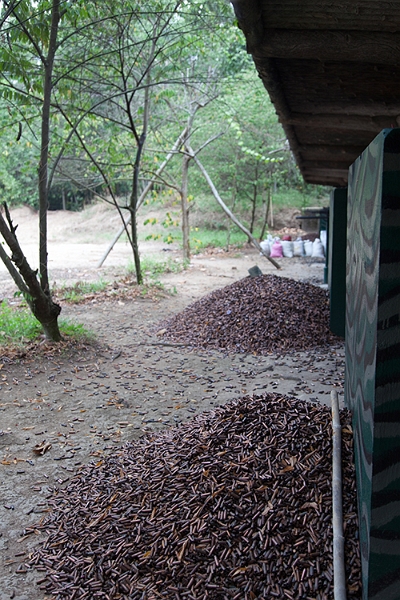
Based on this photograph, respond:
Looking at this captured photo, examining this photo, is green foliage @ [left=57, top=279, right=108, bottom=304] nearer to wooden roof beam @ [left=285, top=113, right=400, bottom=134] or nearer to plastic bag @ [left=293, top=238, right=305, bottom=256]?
wooden roof beam @ [left=285, top=113, right=400, bottom=134]

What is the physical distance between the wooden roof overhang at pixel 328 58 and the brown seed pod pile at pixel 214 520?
203 centimetres

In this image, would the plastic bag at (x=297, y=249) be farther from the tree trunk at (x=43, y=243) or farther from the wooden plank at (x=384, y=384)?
the wooden plank at (x=384, y=384)

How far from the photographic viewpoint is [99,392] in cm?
525

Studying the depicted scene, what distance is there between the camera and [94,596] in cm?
238

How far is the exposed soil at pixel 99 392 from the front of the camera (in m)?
3.35

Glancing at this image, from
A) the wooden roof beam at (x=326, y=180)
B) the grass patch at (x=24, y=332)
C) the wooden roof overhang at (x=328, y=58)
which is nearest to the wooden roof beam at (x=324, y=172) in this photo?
the wooden roof beam at (x=326, y=180)

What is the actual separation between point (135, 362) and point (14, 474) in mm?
2680

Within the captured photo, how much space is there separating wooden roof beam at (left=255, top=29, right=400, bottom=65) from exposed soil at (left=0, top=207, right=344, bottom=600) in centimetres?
282

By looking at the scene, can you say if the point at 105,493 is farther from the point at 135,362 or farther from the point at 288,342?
the point at 288,342

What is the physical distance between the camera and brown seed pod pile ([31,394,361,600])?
2328mm

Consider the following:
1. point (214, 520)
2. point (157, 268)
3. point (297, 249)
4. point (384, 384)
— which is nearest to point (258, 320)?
point (214, 520)

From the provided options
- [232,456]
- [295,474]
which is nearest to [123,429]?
[232,456]

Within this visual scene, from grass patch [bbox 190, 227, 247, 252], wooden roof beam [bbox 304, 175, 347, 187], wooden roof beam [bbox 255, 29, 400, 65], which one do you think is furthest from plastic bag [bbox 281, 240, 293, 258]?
wooden roof beam [bbox 255, 29, 400, 65]

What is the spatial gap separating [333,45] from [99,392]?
368 cm
